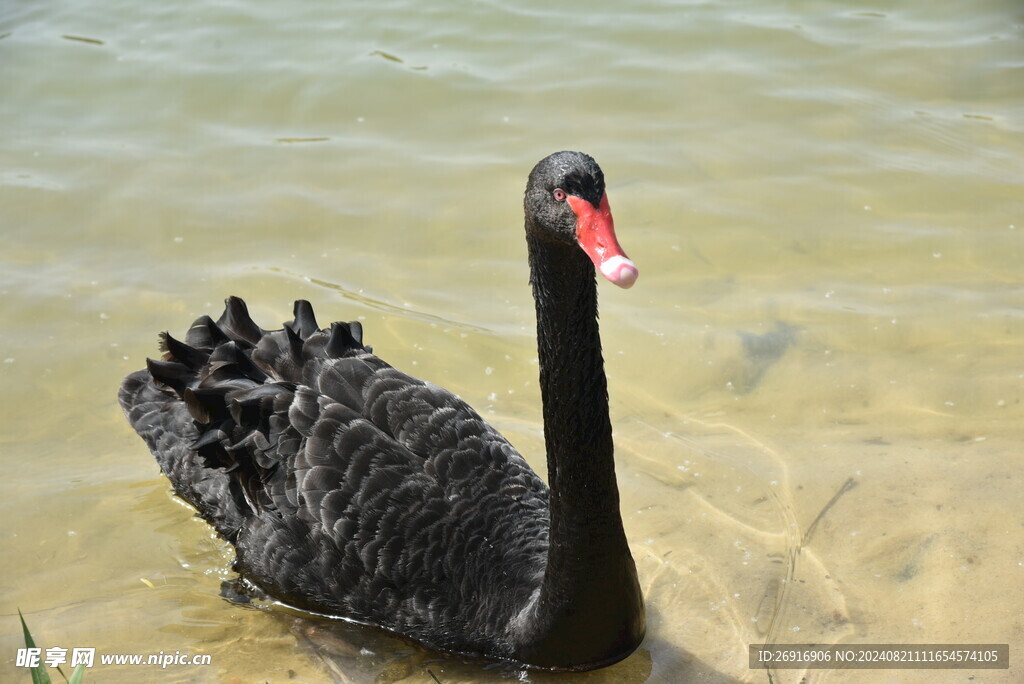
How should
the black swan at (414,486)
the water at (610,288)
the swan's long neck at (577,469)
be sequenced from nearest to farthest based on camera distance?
the swan's long neck at (577,469) < the black swan at (414,486) < the water at (610,288)

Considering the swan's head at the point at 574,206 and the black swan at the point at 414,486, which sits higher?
the swan's head at the point at 574,206

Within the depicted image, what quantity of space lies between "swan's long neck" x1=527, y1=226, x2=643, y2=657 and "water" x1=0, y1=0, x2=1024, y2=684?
0.30 metres

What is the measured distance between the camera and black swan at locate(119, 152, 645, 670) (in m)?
3.38

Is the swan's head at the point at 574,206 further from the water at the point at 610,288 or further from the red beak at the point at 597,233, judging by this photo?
the water at the point at 610,288

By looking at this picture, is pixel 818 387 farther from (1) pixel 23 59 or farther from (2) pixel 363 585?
(1) pixel 23 59

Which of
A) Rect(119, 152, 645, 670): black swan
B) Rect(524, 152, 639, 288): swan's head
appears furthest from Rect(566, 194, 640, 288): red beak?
Rect(119, 152, 645, 670): black swan

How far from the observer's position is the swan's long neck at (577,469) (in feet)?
10.5

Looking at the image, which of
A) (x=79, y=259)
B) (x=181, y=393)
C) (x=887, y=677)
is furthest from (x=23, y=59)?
(x=887, y=677)

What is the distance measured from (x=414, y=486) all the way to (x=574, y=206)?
1329mm

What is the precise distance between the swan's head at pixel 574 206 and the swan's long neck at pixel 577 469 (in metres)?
0.14

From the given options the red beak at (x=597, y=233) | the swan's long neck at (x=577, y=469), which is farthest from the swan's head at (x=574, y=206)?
the swan's long neck at (x=577, y=469)

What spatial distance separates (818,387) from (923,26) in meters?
4.44

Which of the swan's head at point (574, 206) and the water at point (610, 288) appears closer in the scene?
the swan's head at point (574, 206)

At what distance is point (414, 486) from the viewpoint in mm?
3820
